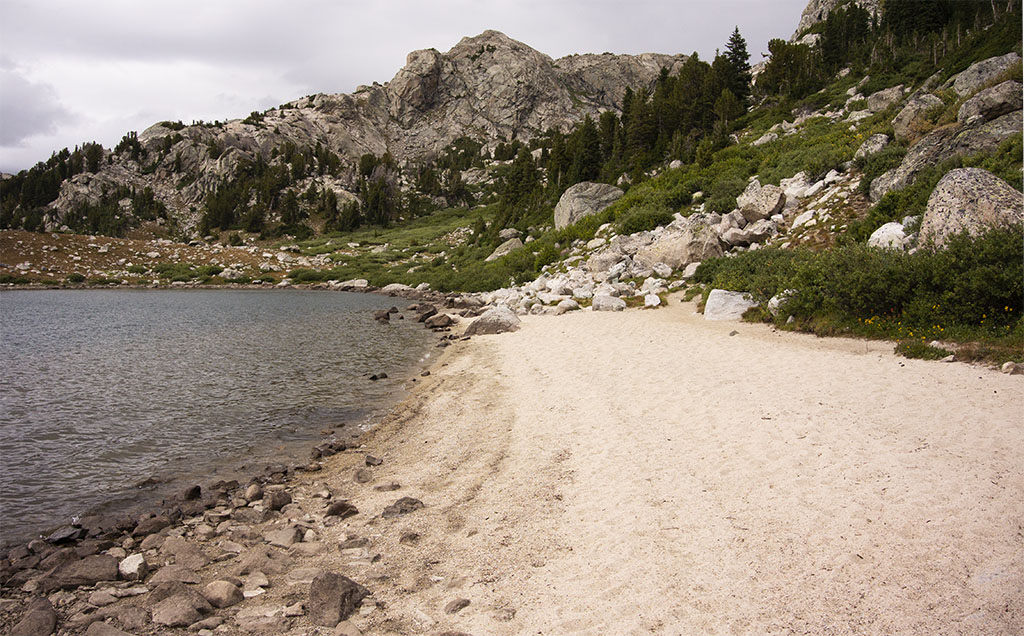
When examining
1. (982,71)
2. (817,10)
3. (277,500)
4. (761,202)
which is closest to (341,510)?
(277,500)

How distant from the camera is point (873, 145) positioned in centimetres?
2655

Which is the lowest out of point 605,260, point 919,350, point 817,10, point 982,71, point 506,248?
point 919,350

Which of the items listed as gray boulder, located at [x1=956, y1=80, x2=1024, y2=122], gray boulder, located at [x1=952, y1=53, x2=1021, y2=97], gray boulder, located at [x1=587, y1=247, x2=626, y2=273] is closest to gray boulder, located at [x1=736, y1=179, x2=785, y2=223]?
gray boulder, located at [x1=587, y1=247, x2=626, y2=273]

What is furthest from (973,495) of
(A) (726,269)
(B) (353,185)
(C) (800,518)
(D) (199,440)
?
(B) (353,185)

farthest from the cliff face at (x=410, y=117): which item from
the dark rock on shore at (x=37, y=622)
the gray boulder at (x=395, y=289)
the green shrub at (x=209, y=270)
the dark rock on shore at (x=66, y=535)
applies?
the dark rock on shore at (x=37, y=622)

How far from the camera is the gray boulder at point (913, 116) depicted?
84.1 ft

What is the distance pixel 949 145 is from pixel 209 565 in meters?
28.7

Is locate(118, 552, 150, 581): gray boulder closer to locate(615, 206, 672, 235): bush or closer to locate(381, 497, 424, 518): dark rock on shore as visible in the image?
locate(381, 497, 424, 518): dark rock on shore

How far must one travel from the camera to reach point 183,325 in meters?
27.6

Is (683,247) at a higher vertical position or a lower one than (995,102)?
lower

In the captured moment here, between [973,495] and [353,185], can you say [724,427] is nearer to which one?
[973,495]

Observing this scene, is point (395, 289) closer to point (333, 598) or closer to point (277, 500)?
point (277, 500)

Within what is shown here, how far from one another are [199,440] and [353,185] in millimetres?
110351

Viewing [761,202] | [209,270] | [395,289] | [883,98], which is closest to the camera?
[761,202]
